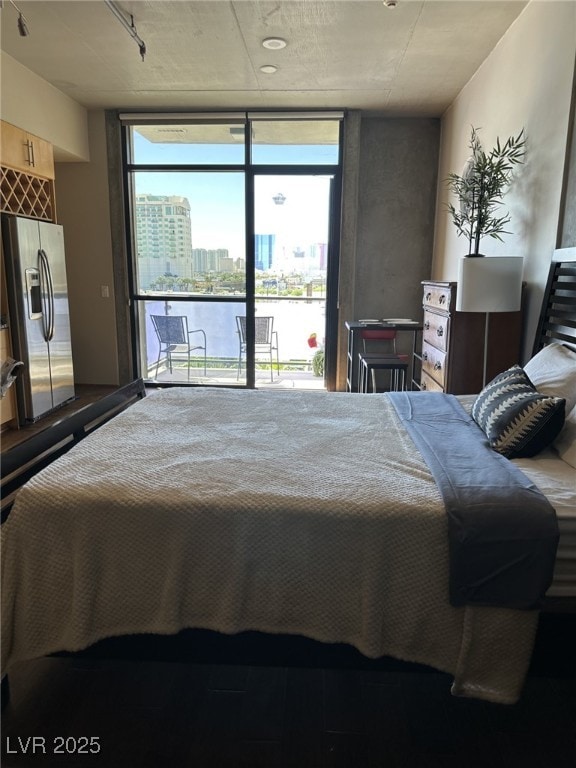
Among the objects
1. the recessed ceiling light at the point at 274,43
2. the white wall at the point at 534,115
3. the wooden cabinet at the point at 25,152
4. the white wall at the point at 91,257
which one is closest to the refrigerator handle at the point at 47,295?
the wooden cabinet at the point at 25,152

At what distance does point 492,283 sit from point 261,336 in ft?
10.6

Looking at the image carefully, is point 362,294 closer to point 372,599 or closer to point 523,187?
Result: point 523,187

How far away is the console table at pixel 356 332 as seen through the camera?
15.3ft

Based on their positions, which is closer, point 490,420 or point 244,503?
point 244,503

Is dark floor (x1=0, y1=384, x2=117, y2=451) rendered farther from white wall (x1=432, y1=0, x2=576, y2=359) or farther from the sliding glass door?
white wall (x1=432, y1=0, x2=576, y2=359)

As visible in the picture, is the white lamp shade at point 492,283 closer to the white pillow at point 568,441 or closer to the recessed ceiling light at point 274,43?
the white pillow at point 568,441

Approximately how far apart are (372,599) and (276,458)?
A: 59 centimetres

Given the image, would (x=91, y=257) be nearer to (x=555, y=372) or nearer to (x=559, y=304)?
(x=559, y=304)

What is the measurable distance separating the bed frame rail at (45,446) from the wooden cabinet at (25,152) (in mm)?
2717

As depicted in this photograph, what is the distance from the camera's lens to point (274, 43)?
11.7ft

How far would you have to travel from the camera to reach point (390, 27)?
334 cm

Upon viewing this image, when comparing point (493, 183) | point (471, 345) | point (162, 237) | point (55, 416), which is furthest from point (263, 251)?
point (471, 345)

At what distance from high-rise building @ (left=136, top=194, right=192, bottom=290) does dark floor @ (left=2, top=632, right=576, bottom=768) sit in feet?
14.6

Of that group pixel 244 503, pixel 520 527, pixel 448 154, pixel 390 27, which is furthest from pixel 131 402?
pixel 448 154
